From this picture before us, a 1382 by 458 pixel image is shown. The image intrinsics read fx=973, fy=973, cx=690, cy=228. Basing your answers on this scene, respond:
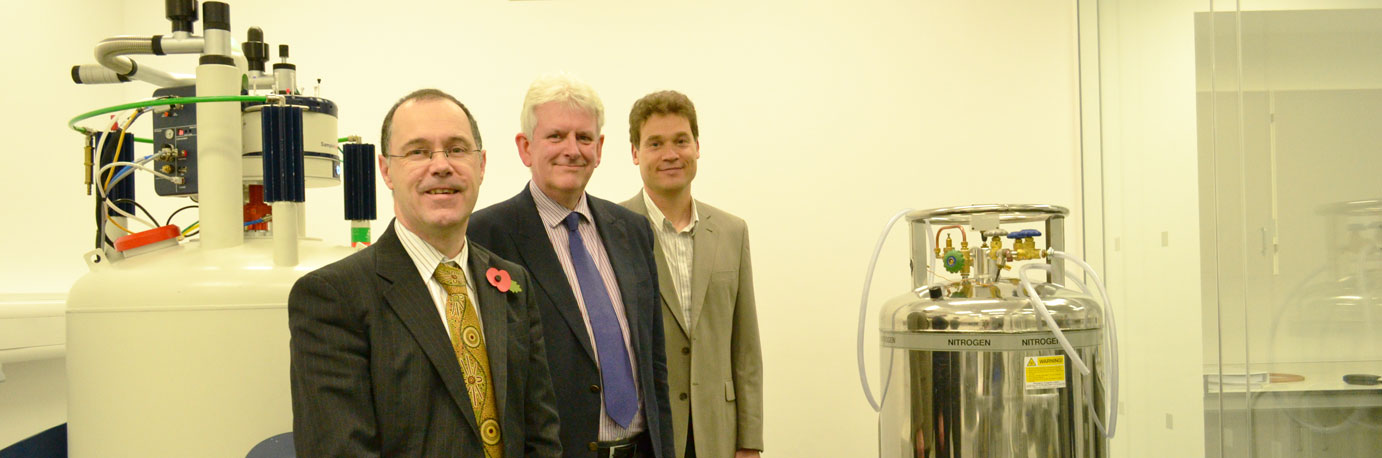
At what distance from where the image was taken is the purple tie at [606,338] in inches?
69.6

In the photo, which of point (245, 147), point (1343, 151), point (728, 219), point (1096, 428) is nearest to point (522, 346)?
point (245, 147)

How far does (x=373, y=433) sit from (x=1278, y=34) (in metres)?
2.33

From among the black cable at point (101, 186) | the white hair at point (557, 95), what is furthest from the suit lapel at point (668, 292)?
the black cable at point (101, 186)

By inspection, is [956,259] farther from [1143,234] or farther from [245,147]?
[245,147]

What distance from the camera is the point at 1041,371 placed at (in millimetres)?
2229

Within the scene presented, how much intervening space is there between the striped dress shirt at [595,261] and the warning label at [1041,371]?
95 cm

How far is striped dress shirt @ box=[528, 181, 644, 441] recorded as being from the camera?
179 centimetres

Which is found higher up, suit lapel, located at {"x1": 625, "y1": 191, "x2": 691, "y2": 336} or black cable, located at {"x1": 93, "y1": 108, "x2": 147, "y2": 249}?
black cable, located at {"x1": 93, "y1": 108, "x2": 147, "y2": 249}

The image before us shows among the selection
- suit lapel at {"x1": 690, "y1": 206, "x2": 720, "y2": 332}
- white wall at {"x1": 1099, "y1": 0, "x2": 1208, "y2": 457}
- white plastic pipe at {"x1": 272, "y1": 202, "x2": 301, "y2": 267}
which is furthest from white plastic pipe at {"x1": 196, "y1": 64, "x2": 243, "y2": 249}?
white wall at {"x1": 1099, "y1": 0, "x2": 1208, "y2": 457}

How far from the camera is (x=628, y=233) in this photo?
77.7 inches

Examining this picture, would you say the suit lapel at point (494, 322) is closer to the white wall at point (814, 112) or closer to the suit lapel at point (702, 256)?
the suit lapel at point (702, 256)

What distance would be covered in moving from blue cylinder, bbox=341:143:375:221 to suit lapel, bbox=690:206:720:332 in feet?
2.59

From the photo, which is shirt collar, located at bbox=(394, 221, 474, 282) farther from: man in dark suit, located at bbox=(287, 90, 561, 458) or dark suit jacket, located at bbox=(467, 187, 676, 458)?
dark suit jacket, located at bbox=(467, 187, 676, 458)

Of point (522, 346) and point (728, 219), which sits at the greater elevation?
point (728, 219)
